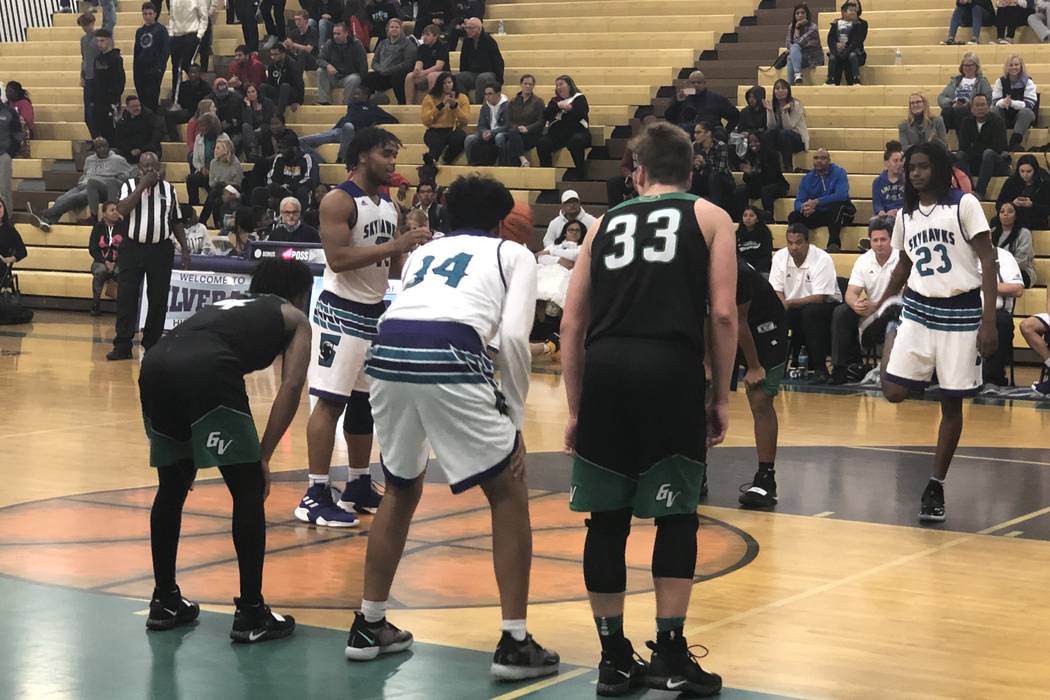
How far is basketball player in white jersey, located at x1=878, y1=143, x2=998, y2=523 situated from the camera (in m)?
8.26

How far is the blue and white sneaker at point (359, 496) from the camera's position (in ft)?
27.3

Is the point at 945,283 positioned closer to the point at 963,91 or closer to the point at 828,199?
the point at 828,199

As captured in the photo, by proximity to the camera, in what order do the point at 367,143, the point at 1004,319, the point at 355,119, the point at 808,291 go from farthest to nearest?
the point at 355,119
the point at 808,291
the point at 1004,319
the point at 367,143

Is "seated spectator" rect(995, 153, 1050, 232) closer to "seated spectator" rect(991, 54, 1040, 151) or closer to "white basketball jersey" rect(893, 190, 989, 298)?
"seated spectator" rect(991, 54, 1040, 151)

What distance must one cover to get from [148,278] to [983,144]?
8539mm

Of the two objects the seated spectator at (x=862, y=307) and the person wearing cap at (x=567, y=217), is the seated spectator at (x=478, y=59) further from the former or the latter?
the seated spectator at (x=862, y=307)

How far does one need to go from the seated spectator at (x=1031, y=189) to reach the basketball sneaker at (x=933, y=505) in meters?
8.17

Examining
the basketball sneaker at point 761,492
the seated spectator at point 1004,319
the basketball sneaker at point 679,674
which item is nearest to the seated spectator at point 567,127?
the seated spectator at point 1004,319

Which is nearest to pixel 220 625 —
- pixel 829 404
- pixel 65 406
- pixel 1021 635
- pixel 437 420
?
pixel 437 420

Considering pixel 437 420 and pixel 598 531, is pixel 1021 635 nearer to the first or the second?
pixel 598 531

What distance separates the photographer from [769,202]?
17.7 meters

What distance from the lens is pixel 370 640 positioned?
221 inches

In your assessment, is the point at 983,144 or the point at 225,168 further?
the point at 225,168

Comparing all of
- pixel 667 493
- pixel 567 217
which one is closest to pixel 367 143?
pixel 667 493
